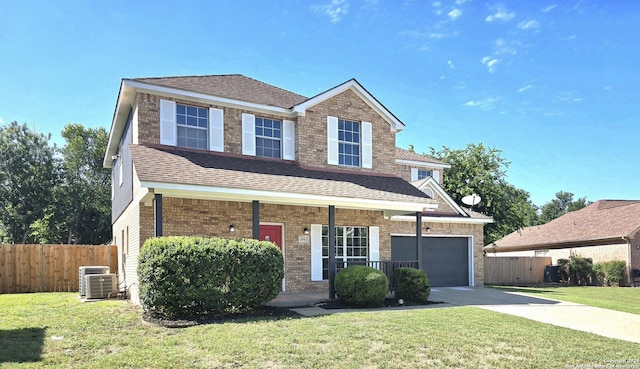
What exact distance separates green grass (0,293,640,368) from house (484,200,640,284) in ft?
63.7

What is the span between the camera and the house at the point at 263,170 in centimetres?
1142

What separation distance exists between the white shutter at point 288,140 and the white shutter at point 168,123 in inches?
132

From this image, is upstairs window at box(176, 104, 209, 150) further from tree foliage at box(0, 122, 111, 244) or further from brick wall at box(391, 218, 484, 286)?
tree foliage at box(0, 122, 111, 244)

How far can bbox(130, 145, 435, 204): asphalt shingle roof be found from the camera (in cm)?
1062

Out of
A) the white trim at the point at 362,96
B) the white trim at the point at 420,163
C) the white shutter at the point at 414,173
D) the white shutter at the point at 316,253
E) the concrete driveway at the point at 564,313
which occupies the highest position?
the white trim at the point at 362,96

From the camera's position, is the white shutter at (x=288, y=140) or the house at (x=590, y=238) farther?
the house at (x=590, y=238)

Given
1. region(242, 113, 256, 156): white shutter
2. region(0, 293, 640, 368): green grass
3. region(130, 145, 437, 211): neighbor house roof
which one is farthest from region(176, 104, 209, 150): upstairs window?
region(0, 293, 640, 368): green grass

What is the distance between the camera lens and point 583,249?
2669cm

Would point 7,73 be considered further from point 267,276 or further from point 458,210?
point 458,210

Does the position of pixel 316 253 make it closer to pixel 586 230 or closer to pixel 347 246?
pixel 347 246

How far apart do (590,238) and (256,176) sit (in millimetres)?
22303

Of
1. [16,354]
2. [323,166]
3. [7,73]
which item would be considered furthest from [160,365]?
[7,73]

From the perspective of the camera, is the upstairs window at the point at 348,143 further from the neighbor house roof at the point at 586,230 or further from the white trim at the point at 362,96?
the neighbor house roof at the point at 586,230

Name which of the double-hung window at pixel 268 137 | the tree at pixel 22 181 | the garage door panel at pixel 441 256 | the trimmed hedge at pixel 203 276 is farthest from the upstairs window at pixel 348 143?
the tree at pixel 22 181
